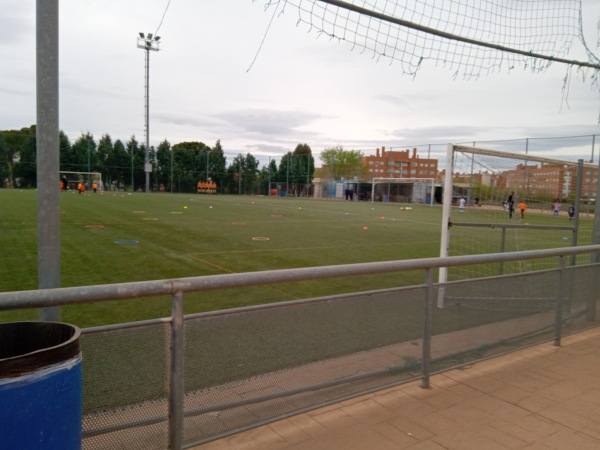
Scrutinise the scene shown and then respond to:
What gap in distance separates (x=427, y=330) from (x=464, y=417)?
772mm

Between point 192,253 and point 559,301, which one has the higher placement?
point 559,301

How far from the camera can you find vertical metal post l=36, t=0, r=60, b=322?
9.55 feet

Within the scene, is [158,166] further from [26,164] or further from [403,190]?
[403,190]

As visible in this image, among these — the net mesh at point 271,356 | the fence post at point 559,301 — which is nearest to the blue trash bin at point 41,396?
the net mesh at point 271,356

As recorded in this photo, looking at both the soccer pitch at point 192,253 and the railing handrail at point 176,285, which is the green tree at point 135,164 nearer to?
the soccer pitch at point 192,253

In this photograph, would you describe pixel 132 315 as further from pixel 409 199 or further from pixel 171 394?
pixel 409 199

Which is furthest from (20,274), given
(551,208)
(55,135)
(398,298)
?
(551,208)

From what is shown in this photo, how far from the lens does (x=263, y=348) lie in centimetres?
346

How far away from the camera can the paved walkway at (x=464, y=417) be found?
333 centimetres

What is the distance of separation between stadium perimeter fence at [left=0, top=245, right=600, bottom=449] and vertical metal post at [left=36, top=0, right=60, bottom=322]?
60 cm

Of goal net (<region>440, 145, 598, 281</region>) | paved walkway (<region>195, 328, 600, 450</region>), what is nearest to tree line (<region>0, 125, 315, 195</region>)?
goal net (<region>440, 145, 598, 281</region>)

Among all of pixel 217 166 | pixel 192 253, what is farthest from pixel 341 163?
pixel 192 253

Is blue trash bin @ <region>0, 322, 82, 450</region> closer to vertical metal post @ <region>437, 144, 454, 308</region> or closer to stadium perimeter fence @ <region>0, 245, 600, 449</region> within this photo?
stadium perimeter fence @ <region>0, 245, 600, 449</region>

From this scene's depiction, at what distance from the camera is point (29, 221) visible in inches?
706
